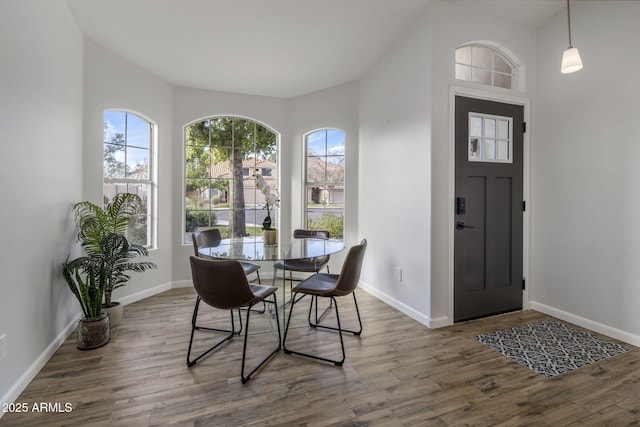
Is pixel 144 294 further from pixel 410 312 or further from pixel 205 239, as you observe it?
pixel 410 312

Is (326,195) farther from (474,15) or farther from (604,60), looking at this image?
(604,60)

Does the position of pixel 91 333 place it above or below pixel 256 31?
below

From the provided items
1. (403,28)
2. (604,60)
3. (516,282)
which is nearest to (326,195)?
(403,28)

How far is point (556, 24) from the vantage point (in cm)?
312

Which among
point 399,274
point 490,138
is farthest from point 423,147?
point 399,274

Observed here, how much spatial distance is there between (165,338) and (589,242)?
3.82 meters

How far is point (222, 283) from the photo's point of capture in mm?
2098

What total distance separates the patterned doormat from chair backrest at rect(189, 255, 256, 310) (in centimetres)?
200

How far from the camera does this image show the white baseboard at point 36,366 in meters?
1.85

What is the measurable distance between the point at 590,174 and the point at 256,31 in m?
3.32

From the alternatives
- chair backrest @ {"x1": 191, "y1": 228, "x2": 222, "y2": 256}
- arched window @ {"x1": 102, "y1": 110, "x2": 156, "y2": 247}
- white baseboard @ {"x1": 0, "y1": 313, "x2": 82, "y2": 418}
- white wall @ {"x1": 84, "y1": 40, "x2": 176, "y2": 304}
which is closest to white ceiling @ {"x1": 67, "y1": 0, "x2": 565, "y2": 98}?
white wall @ {"x1": 84, "y1": 40, "x2": 176, "y2": 304}

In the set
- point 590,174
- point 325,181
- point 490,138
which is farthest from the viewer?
point 325,181

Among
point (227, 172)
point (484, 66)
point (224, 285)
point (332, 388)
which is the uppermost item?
point (484, 66)

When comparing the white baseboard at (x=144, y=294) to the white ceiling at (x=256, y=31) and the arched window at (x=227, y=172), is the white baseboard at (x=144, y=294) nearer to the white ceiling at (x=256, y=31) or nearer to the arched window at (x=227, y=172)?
the arched window at (x=227, y=172)
